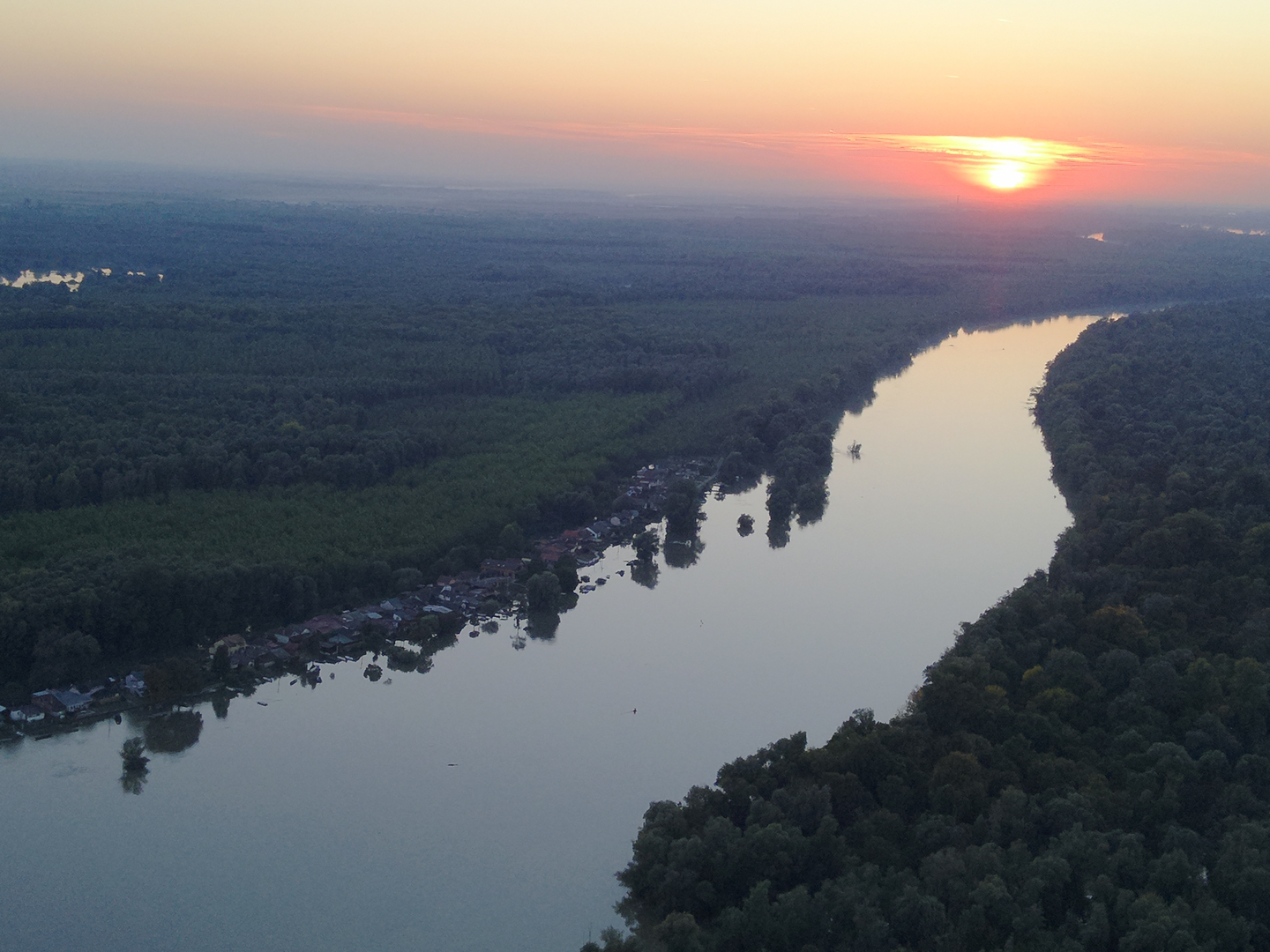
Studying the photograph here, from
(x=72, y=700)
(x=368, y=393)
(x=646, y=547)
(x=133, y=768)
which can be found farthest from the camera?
(x=368, y=393)

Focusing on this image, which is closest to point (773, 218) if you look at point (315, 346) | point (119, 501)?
point (315, 346)

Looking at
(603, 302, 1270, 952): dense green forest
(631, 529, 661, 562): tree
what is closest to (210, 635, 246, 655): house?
(603, 302, 1270, 952): dense green forest

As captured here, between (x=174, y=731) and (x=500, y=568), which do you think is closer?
(x=174, y=731)

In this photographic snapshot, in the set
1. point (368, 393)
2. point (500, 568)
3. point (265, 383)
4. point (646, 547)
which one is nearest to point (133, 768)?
point (500, 568)

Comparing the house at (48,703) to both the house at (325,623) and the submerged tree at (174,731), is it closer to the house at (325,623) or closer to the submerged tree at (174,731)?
the submerged tree at (174,731)

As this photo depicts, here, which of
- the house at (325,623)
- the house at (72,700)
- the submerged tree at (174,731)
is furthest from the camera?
the house at (325,623)

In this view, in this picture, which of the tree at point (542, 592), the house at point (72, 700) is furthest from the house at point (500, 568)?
the house at point (72, 700)

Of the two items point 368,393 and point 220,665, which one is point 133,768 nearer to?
point 220,665
